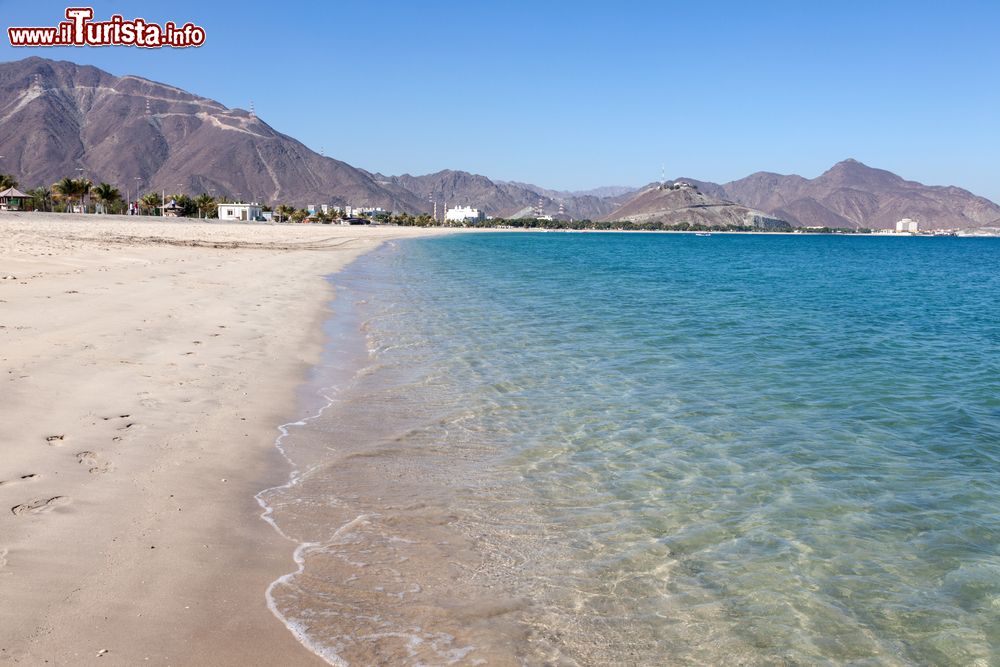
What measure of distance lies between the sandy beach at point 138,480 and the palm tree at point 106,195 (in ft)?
308

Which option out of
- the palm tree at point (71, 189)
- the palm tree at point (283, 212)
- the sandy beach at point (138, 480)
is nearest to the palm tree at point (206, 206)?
the palm tree at point (283, 212)

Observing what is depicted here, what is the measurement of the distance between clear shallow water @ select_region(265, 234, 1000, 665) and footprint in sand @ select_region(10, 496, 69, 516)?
1541 millimetres

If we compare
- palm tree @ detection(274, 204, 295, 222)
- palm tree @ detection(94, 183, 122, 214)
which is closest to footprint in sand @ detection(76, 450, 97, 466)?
palm tree @ detection(94, 183, 122, 214)

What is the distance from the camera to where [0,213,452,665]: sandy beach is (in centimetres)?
394

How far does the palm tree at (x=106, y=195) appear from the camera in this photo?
95.8 metres

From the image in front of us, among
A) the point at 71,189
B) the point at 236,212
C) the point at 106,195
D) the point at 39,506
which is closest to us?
the point at 39,506

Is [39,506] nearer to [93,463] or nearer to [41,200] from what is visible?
[93,463]

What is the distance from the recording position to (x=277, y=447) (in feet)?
25.1

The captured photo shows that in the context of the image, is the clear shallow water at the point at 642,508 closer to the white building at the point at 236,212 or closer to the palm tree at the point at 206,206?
the palm tree at the point at 206,206

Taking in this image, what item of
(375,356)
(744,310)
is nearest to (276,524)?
(375,356)

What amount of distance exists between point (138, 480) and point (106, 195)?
10532cm

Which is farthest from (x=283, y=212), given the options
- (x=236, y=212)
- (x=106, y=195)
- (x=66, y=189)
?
(x=66, y=189)

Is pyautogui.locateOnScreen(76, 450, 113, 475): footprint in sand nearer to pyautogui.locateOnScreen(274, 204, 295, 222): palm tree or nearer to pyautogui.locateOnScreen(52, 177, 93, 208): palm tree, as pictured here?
pyautogui.locateOnScreen(52, 177, 93, 208): palm tree

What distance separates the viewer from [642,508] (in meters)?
6.48
